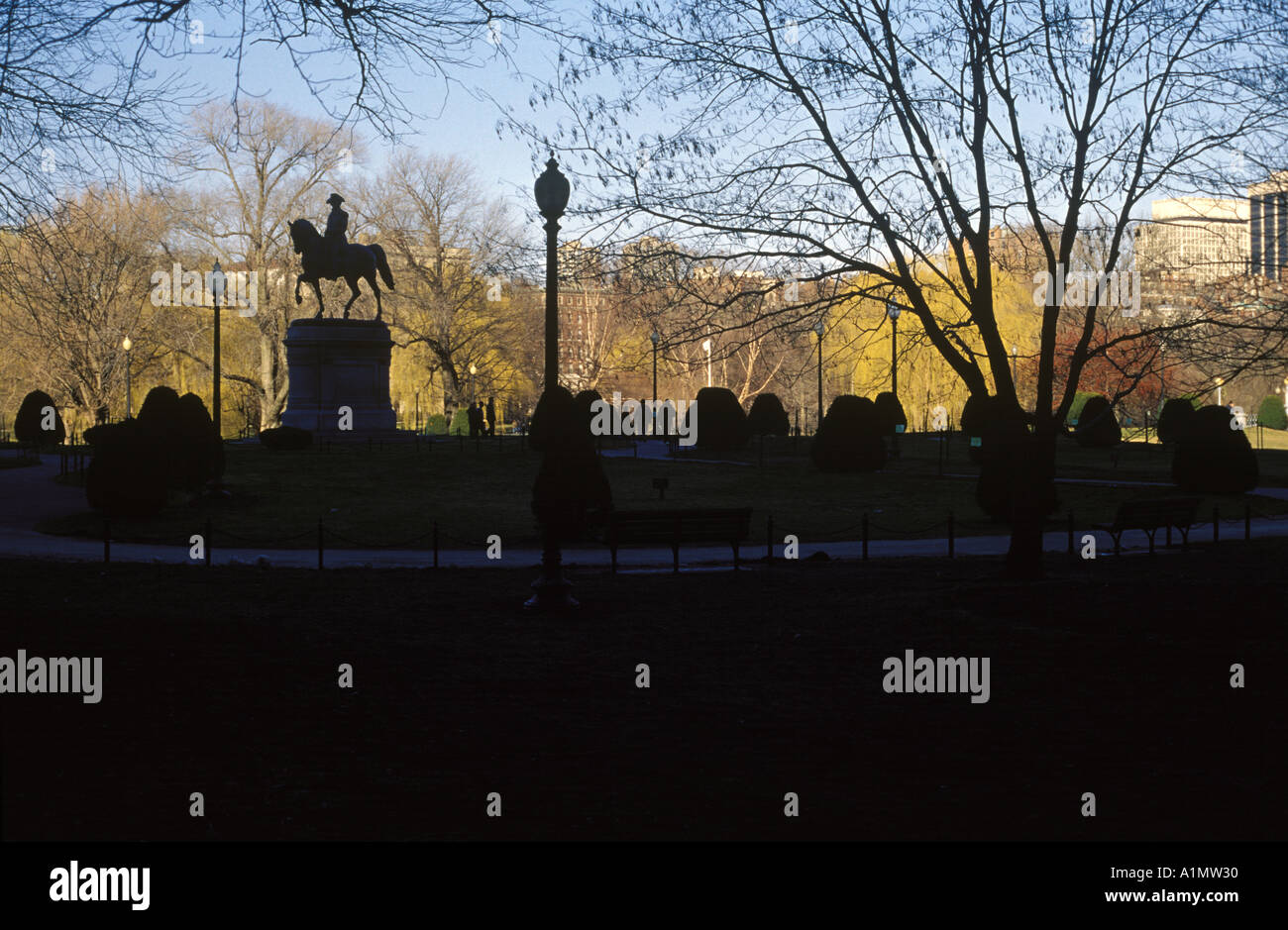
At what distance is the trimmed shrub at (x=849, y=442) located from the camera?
38719 millimetres

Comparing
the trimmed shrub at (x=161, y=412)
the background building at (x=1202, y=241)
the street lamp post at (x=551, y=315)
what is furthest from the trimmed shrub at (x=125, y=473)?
the background building at (x=1202, y=241)

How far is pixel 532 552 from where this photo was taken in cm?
2089

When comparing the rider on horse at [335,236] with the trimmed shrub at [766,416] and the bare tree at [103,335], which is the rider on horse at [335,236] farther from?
the trimmed shrub at [766,416]

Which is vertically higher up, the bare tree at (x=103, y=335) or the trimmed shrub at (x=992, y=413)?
the bare tree at (x=103, y=335)

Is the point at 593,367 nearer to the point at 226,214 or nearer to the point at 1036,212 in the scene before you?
the point at 226,214

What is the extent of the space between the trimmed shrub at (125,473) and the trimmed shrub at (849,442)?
21.2 meters

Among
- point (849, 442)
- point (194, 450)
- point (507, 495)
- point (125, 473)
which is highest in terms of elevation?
point (849, 442)

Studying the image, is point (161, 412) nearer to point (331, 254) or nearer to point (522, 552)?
point (522, 552)

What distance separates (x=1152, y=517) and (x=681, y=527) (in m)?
7.95

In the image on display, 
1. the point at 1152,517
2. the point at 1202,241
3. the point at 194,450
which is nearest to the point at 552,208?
the point at 1202,241

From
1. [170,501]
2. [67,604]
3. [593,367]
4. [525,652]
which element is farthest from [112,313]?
[525,652]

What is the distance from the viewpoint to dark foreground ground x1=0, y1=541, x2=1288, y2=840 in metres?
6.60

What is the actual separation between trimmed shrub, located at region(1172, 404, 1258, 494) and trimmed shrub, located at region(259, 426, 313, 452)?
28.2 meters

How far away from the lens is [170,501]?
89.5 feet
